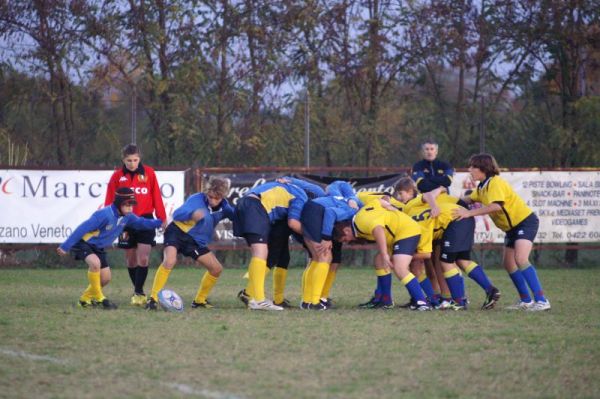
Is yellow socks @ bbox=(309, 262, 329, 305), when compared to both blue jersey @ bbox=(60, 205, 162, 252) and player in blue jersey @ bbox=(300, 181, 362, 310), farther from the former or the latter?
blue jersey @ bbox=(60, 205, 162, 252)

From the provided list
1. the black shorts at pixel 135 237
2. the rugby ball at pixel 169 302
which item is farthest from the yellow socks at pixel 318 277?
the black shorts at pixel 135 237

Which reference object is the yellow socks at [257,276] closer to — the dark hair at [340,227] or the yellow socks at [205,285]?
the yellow socks at [205,285]

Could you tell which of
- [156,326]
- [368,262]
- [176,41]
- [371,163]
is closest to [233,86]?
[176,41]

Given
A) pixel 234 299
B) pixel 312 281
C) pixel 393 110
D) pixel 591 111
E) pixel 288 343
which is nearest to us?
pixel 288 343

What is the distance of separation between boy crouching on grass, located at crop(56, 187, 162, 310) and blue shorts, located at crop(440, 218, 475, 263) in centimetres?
290

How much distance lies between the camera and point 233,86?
1875 cm

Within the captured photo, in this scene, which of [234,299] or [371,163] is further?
[371,163]

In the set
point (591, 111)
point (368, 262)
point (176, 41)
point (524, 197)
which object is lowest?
point (368, 262)

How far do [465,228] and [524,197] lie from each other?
7.14 m

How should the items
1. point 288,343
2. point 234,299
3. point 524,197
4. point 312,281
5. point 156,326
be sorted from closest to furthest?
point 288,343 < point 156,326 < point 312,281 < point 234,299 < point 524,197

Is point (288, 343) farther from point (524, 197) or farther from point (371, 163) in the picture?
point (371, 163)

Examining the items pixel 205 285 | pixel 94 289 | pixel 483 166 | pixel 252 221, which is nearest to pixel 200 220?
pixel 252 221

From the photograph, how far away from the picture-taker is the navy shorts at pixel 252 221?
984cm

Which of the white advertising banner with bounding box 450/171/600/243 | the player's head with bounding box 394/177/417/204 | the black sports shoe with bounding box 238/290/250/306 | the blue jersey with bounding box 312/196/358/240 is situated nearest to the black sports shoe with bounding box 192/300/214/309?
the black sports shoe with bounding box 238/290/250/306
